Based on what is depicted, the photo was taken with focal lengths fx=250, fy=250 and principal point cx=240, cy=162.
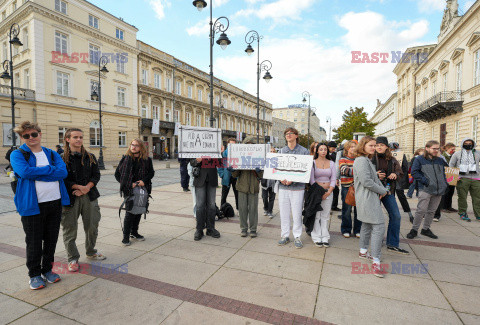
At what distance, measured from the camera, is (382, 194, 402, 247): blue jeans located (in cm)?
400

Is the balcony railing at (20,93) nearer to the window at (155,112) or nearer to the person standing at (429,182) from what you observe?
the window at (155,112)

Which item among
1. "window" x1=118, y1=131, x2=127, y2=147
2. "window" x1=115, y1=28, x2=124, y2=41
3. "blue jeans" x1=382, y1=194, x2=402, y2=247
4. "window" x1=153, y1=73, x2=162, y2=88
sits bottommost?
"blue jeans" x1=382, y1=194, x2=402, y2=247

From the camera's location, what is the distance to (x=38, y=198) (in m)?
2.94

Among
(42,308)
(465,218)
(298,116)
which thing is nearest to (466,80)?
(465,218)

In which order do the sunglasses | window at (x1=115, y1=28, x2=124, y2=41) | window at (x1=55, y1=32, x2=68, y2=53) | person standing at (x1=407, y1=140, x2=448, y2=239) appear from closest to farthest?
the sunglasses < person standing at (x1=407, y1=140, x2=448, y2=239) < window at (x1=55, y1=32, x2=68, y2=53) < window at (x1=115, y1=28, x2=124, y2=41)

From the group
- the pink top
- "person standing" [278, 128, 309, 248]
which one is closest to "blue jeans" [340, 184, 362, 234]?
the pink top

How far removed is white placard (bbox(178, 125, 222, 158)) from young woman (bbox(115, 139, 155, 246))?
25.5 inches

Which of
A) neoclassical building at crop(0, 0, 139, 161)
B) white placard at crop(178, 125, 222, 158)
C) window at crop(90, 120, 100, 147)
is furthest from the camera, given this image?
window at crop(90, 120, 100, 147)

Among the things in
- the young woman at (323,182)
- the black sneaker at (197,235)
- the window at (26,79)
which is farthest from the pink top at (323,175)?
the window at (26,79)

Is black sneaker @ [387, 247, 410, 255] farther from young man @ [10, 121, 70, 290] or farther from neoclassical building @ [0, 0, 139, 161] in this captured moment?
neoclassical building @ [0, 0, 139, 161]

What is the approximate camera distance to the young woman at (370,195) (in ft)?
11.4

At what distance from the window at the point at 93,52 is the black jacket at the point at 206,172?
27.8 metres

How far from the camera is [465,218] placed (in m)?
6.10

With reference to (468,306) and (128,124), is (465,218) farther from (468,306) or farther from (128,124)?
(128,124)
